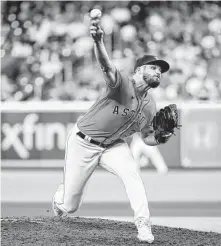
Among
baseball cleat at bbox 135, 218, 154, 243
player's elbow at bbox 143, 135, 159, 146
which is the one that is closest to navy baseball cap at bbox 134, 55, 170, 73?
player's elbow at bbox 143, 135, 159, 146

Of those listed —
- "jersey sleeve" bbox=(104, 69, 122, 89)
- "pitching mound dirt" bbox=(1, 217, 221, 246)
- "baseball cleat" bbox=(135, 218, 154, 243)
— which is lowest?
"pitching mound dirt" bbox=(1, 217, 221, 246)

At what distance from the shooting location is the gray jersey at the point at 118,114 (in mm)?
5777

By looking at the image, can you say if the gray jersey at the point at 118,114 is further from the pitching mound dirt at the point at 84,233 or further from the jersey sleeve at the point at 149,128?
the pitching mound dirt at the point at 84,233

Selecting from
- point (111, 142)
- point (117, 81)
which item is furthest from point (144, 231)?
point (117, 81)

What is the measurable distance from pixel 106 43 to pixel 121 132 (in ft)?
30.7

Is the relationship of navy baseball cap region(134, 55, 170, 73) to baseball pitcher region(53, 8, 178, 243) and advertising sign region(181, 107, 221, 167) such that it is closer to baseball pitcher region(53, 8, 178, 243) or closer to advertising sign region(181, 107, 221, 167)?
baseball pitcher region(53, 8, 178, 243)

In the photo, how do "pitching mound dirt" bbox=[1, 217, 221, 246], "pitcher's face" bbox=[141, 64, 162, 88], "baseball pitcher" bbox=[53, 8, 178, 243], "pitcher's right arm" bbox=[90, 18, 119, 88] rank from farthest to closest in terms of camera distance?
"pitcher's face" bbox=[141, 64, 162, 88] < "baseball pitcher" bbox=[53, 8, 178, 243] < "pitching mound dirt" bbox=[1, 217, 221, 246] < "pitcher's right arm" bbox=[90, 18, 119, 88]

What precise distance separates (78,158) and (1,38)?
975 cm

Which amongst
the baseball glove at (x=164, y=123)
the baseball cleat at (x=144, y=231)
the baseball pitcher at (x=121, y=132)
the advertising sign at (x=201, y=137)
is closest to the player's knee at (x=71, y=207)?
the baseball pitcher at (x=121, y=132)

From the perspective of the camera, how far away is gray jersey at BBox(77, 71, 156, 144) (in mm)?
5777

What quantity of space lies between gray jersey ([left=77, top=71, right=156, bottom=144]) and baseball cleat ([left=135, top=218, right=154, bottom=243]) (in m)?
0.92

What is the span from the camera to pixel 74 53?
1525 centimetres

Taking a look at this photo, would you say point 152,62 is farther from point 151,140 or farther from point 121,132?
point 151,140

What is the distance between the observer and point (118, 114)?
5.88 metres
